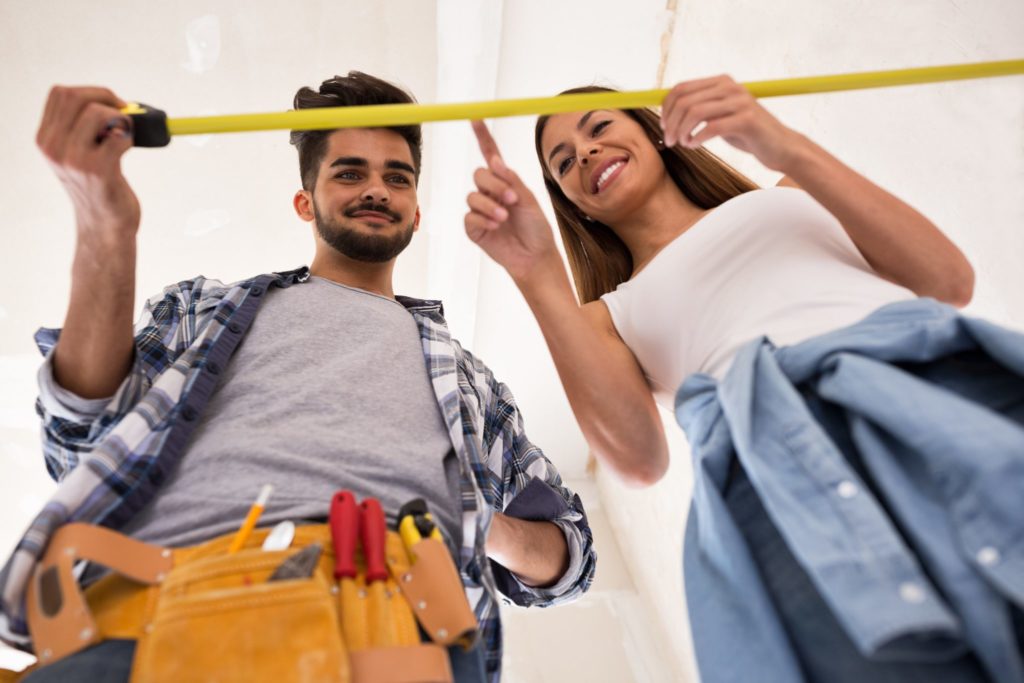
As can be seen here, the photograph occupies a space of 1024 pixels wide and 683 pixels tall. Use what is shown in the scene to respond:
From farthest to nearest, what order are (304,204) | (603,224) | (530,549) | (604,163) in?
(304,204)
(603,224)
(604,163)
(530,549)

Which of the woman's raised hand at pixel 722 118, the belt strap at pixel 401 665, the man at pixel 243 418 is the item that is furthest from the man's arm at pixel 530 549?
the woman's raised hand at pixel 722 118

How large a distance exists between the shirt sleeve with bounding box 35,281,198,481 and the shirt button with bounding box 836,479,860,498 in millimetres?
816

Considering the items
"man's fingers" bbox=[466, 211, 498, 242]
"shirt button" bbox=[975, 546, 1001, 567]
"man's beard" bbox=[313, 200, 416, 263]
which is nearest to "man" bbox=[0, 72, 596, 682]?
"man's beard" bbox=[313, 200, 416, 263]

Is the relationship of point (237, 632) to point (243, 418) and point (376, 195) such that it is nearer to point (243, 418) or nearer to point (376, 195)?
point (243, 418)

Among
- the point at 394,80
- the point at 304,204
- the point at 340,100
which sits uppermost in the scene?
the point at 394,80

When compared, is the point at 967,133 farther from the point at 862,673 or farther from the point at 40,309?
the point at 40,309

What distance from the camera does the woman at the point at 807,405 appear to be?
0.51 meters

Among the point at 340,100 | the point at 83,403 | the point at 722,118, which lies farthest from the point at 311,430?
the point at 340,100

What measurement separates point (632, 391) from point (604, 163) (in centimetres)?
48

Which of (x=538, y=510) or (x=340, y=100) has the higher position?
(x=340, y=100)

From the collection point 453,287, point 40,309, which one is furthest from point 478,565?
point 40,309

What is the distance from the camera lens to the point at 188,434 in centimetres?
85

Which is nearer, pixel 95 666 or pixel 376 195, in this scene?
pixel 95 666

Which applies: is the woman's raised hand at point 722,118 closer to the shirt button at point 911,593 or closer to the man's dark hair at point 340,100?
the shirt button at point 911,593
